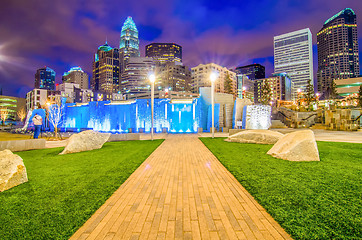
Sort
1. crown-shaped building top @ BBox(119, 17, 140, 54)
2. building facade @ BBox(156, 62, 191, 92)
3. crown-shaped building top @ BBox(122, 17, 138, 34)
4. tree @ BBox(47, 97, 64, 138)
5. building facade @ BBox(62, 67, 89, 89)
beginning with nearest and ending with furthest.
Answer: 1. tree @ BBox(47, 97, 64, 138)
2. building facade @ BBox(156, 62, 191, 92)
3. building facade @ BBox(62, 67, 89, 89)
4. crown-shaped building top @ BBox(119, 17, 140, 54)
5. crown-shaped building top @ BBox(122, 17, 138, 34)

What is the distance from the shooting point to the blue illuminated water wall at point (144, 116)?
24.4 m

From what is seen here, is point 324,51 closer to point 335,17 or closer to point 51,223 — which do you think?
point 335,17

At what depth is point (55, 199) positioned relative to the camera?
12.1 ft

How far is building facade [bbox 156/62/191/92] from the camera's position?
111 m

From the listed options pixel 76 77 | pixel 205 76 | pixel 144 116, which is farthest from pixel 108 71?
pixel 144 116

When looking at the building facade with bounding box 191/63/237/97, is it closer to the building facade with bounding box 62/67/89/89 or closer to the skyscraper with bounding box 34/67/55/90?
the building facade with bounding box 62/67/89/89

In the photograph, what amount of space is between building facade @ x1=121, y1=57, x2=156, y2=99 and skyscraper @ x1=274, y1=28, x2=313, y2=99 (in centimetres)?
12521

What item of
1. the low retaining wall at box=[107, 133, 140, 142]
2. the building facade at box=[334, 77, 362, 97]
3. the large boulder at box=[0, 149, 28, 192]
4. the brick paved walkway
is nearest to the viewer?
the brick paved walkway

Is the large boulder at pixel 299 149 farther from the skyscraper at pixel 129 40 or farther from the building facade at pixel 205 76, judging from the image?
the skyscraper at pixel 129 40

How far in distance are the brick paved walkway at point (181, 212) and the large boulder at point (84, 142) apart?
249 inches

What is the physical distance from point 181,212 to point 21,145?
12.5 metres

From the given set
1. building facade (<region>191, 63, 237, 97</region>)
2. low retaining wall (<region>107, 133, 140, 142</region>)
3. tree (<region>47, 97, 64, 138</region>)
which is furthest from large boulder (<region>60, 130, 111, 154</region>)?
building facade (<region>191, 63, 237, 97</region>)

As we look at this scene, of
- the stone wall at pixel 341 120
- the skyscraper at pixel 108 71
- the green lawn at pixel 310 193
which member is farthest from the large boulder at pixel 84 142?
the skyscraper at pixel 108 71

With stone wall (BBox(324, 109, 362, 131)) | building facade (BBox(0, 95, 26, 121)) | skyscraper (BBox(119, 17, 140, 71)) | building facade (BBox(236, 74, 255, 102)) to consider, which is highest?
skyscraper (BBox(119, 17, 140, 71))
